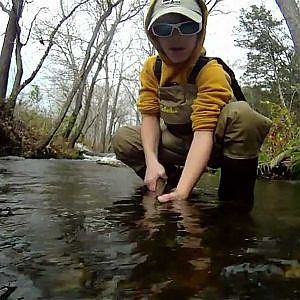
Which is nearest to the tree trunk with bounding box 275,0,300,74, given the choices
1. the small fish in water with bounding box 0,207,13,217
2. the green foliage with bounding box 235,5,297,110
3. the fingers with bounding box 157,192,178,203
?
the fingers with bounding box 157,192,178,203

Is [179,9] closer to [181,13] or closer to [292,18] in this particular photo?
[181,13]

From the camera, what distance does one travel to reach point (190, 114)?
97.7 inches

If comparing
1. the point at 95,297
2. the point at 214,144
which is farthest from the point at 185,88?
the point at 95,297

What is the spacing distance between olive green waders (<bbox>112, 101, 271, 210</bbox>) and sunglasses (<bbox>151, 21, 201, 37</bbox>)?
0.40 metres

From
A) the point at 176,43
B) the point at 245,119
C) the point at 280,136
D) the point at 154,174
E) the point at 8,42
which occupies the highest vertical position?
the point at 8,42

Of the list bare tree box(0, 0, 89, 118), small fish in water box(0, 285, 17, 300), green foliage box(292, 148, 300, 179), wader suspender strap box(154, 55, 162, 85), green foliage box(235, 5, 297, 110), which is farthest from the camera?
green foliage box(235, 5, 297, 110)

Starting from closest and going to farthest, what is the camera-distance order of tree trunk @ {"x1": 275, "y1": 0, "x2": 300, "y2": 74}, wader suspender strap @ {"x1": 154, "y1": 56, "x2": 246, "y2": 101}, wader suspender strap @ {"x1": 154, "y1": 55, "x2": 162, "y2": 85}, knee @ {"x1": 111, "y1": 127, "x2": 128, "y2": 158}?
wader suspender strap @ {"x1": 154, "y1": 56, "x2": 246, "y2": 101}, wader suspender strap @ {"x1": 154, "y1": 55, "x2": 162, "y2": 85}, knee @ {"x1": 111, "y1": 127, "x2": 128, "y2": 158}, tree trunk @ {"x1": 275, "y1": 0, "x2": 300, "y2": 74}

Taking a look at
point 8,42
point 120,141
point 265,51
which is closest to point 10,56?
point 8,42

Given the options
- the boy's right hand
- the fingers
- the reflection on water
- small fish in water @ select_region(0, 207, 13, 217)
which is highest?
the boy's right hand

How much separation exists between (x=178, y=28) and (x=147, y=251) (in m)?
1.21

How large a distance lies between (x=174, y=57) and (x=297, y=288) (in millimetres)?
1516

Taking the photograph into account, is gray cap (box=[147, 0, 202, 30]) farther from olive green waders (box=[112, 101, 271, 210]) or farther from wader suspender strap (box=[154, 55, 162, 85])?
olive green waders (box=[112, 101, 271, 210])

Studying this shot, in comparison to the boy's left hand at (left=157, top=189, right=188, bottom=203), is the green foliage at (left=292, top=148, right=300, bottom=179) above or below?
above

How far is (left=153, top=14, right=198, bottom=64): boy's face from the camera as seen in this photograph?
2203 mm
